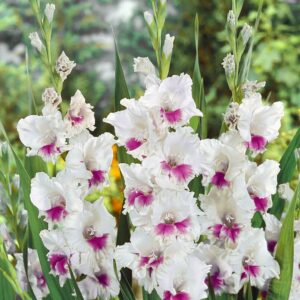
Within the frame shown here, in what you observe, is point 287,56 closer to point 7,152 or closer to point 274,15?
point 274,15

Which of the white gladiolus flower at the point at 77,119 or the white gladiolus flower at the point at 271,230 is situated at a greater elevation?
the white gladiolus flower at the point at 77,119

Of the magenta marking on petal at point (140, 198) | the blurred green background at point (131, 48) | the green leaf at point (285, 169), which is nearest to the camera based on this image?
the magenta marking on petal at point (140, 198)

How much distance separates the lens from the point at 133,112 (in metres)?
1.13

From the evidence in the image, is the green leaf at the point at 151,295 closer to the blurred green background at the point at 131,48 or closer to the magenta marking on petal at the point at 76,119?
the magenta marking on petal at the point at 76,119

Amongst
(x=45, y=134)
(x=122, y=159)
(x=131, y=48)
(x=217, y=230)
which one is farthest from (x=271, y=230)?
(x=131, y=48)

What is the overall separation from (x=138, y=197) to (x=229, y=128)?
16 cm

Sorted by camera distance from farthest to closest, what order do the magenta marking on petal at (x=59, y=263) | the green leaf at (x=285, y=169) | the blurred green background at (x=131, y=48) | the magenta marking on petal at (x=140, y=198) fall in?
1. the blurred green background at (x=131, y=48)
2. the green leaf at (x=285, y=169)
3. the magenta marking on petal at (x=59, y=263)
4. the magenta marking on petal at (x=140, y=198)

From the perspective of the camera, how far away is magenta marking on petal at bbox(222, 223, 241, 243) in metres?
1.15

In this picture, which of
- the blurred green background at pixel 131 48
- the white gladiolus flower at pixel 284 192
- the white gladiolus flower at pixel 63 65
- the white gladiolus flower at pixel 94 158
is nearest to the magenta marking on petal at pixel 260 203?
the white gladiolus flower at pixel 284 192

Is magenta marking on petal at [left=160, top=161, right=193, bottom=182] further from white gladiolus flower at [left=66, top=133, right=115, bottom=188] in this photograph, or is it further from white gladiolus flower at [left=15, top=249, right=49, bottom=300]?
white gladiolus flower at [left=15, top=249, right=49, bottom=300]

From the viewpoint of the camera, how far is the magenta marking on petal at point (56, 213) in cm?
117

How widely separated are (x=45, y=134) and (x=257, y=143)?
29 cm

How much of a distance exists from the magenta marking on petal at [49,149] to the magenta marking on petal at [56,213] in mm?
75

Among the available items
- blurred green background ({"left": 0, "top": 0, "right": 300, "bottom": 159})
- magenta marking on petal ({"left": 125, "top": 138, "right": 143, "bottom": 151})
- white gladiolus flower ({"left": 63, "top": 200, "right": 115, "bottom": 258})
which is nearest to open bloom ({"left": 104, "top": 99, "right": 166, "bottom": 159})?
magenta marking on petal ({"left": 125, "top": 138, "right": 143, "bottom": 151})
